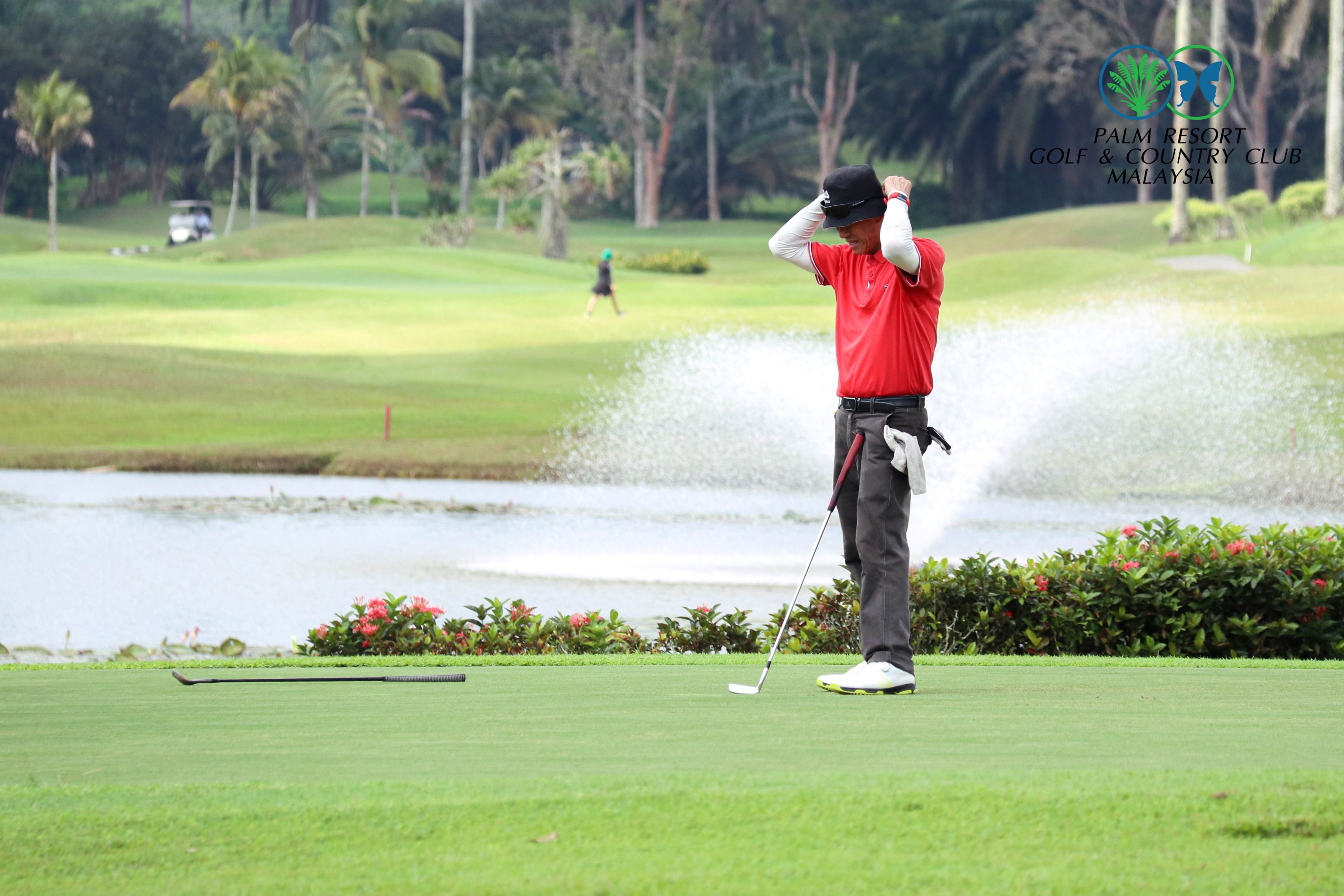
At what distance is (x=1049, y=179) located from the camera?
8300 centimetres

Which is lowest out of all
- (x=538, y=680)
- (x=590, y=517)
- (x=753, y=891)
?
(x=590, y=517)

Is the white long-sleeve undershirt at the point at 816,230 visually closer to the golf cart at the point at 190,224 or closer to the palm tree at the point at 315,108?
the golf cart at the point at 190,224

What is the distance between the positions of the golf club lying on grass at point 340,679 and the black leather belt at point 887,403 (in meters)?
2.19

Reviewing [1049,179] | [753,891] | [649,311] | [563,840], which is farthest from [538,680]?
[1049,179]

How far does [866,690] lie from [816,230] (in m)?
2.25

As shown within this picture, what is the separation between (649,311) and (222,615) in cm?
2909

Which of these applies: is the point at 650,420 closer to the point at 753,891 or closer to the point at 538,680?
the point at 538,680

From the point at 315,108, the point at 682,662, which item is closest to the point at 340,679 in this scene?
the point at 682,662

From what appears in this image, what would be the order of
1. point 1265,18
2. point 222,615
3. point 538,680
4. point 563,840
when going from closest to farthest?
point 563,840
point 538,680
point 222,615
point 1265,18

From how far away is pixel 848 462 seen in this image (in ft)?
22.0

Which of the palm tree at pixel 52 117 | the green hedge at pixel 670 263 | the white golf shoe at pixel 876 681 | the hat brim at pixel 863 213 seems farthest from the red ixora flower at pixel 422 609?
the palm tree at pixel 52 117

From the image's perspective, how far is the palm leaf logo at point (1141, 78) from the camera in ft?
191

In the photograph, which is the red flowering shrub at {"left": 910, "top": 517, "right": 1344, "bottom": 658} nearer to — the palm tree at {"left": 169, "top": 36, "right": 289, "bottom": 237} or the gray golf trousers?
the gray golf trousers

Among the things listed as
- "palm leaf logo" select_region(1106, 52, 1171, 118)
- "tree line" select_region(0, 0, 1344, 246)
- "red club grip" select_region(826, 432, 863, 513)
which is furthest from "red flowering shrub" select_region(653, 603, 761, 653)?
"tree line" select_region(0, 0, 1344, 246)
